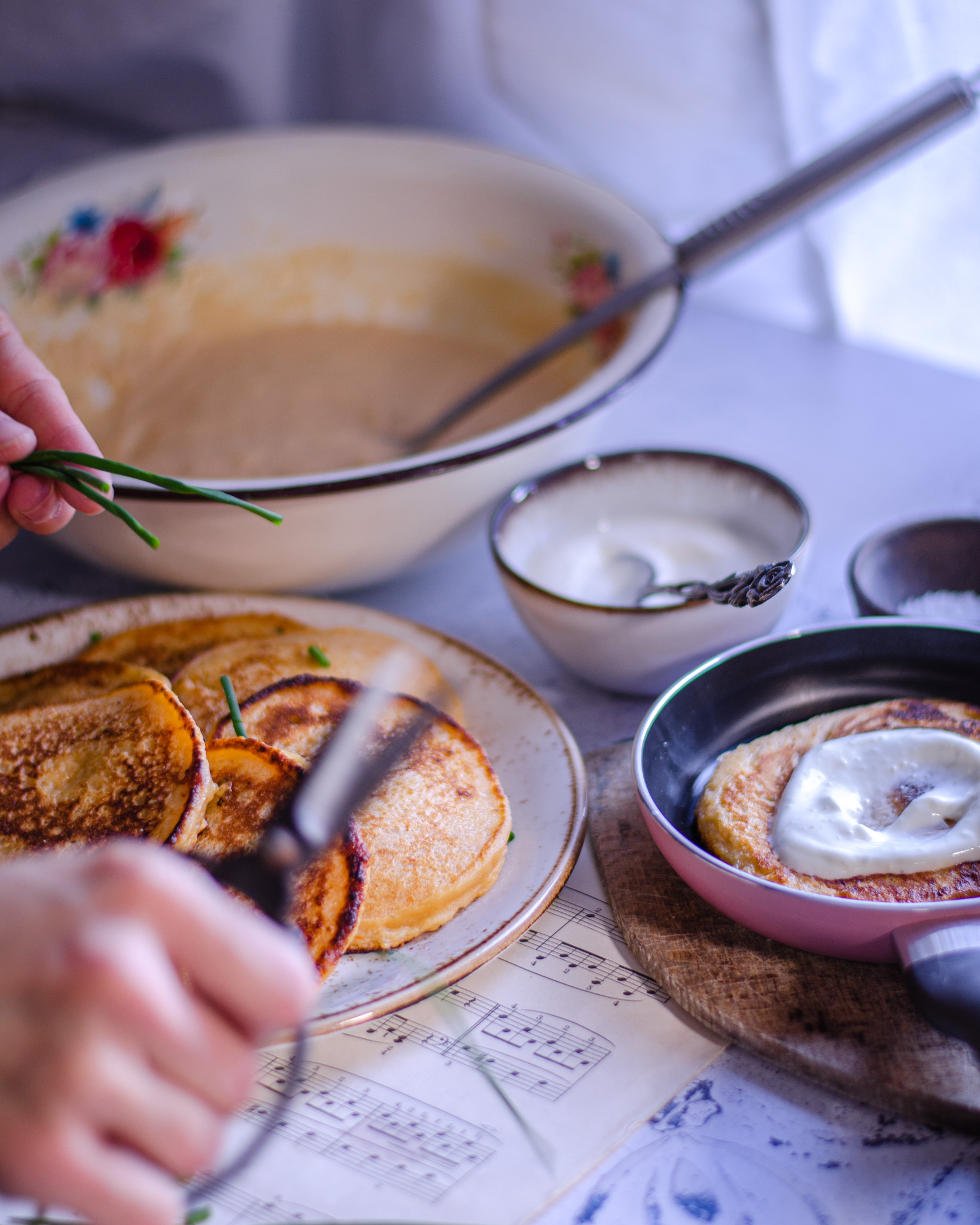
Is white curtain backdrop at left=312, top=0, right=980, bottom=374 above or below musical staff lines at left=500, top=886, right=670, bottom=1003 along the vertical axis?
above

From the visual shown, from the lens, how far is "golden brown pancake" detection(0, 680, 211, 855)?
28.7 inches

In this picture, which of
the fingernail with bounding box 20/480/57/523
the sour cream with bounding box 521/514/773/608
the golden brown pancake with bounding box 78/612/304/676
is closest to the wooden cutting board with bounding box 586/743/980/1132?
the sour cream with bounding box 521/514/773/608

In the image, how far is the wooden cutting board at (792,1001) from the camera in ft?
2.00

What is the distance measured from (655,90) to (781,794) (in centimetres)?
127

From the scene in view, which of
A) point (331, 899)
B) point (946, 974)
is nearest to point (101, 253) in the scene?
point (331, 899)

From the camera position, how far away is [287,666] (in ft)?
2.98

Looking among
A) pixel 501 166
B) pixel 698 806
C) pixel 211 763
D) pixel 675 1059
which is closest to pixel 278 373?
pixel 501 166

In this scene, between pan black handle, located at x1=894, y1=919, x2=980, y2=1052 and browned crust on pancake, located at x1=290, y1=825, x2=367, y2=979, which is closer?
pan black handle, located at x1=894, y1=919, x2=980, y2=1052

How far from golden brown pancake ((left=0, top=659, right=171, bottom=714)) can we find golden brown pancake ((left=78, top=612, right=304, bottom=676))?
0.03 meters

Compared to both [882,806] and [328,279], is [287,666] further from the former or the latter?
[328,279]

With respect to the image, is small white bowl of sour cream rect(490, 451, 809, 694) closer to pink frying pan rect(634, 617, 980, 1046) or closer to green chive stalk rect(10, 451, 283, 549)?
pink frying pan rect(634, 617, 980, 1046)

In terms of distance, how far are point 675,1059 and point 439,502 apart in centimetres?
52

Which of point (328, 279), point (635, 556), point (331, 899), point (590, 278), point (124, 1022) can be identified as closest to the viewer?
point (124, 1022)

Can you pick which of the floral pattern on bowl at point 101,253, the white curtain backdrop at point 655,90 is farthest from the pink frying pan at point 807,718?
the floral pattern on bowl at point 101,253
